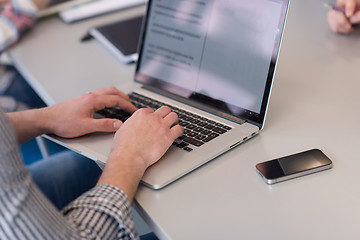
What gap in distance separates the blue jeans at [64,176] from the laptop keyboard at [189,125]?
21 cm

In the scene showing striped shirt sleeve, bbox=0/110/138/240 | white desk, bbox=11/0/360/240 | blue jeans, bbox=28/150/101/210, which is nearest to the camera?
striped shirt sleeve, bbox=0/110/138/240

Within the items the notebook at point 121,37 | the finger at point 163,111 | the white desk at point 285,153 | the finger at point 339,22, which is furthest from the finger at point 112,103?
the finger at point 339,22

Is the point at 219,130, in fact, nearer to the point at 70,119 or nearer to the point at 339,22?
the point at 70,119

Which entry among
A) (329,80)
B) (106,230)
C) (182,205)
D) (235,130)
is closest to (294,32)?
(329,80)

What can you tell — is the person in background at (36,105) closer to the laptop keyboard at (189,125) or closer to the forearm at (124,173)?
the laptop keyboard at (189,125)

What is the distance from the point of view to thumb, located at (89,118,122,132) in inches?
36.7

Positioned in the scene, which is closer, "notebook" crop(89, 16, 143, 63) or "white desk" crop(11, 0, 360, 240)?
"white desk" crop(11, 0, 360, 240)

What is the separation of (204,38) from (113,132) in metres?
0.29

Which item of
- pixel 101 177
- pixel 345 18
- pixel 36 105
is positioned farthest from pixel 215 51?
pixel 36 105

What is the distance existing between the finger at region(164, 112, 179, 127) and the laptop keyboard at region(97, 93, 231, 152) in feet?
0.09

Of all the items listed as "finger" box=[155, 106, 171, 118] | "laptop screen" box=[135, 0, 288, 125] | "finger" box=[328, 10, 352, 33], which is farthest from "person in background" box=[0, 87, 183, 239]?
"finger" box=[328, 10, 352, 33]

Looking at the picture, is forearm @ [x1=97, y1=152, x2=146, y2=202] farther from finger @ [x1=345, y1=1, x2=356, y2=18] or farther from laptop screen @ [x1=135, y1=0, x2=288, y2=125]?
finger @ [x1=345, y1=1, x2=356, y2=18]

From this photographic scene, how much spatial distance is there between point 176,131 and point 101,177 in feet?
0.61

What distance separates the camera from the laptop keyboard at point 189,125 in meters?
0.88
